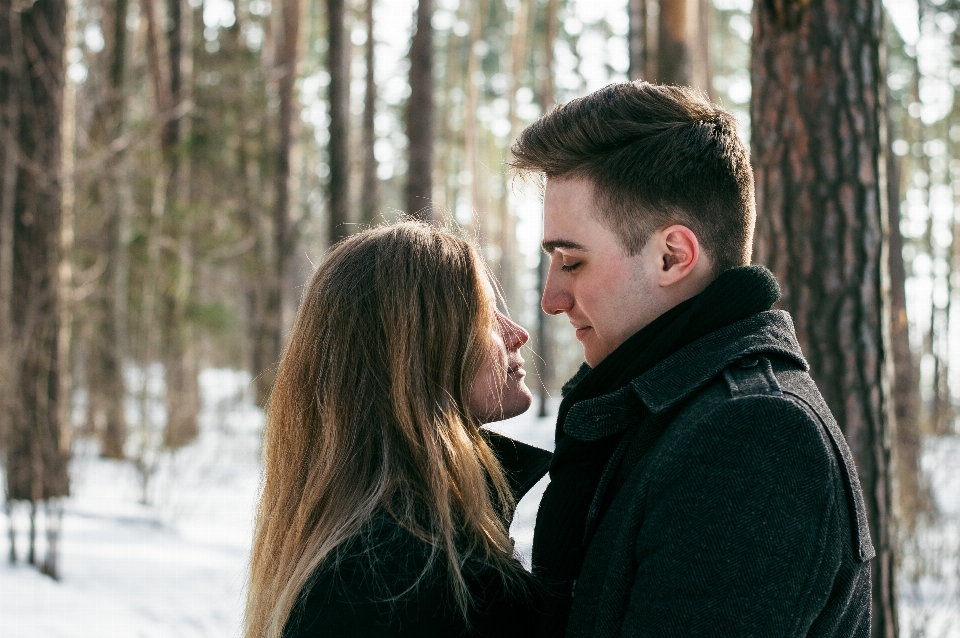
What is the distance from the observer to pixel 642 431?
1.67 metres

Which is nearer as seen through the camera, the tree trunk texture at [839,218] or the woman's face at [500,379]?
the woman's face at [500,379]

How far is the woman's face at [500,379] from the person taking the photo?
2.11 m

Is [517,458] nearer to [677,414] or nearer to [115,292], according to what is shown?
[677,414]

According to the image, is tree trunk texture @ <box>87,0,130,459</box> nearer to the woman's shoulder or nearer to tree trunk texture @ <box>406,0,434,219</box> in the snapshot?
tree trunk texture @ <box>406,0,434,219</box>

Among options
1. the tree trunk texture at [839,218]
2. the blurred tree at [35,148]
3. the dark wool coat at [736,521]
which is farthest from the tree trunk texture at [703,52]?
the dark wool coat at [736,521]

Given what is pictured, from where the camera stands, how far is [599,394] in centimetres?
183

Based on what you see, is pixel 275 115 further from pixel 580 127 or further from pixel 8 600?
pixel 580 127

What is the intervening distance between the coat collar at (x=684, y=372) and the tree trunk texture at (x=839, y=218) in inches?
70.0

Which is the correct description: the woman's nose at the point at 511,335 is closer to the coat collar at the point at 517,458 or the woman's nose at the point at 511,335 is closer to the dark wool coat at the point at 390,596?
the coat collar at the point at 517,458

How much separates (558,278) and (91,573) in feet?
17.3

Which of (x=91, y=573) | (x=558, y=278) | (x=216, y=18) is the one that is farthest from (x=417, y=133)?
(x=558, y=278)

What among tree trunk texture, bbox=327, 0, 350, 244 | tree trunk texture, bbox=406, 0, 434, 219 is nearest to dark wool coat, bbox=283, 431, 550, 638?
tree trunk texture, bbox=406, 0, 434, 219

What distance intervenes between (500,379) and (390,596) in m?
0.62

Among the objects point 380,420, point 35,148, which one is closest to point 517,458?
point 380,420
